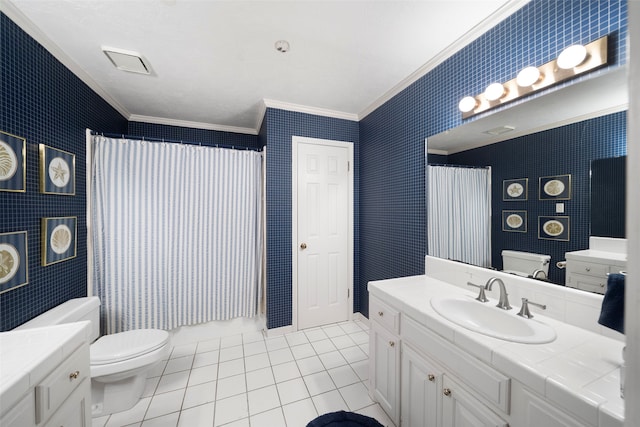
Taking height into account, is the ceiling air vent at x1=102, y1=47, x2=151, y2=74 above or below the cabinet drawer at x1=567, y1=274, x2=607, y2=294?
above

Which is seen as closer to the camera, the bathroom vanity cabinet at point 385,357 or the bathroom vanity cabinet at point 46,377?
the bathroom vanity cabinet at point 46,377

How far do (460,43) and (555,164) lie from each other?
38.7 inches

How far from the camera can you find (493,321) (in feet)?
4.08

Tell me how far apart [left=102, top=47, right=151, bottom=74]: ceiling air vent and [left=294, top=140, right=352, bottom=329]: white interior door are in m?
1.41

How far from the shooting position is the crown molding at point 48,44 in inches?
50.5

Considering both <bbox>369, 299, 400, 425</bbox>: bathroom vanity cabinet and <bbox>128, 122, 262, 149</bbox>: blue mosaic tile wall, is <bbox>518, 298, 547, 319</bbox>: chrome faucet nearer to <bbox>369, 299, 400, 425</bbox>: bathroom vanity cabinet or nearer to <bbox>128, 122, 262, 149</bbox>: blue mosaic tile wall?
<bbox>369, 299, 400, 425</bbox>: bathroom vanity cabinet

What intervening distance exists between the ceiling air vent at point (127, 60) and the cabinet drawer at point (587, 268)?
2861 millimetres

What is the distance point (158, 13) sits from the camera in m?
1.34

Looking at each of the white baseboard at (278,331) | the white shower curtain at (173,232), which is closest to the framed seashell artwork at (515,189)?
the white shower curtain at (173,232)

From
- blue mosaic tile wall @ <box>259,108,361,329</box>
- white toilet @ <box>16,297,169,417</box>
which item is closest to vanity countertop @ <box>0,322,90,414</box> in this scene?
white toilet @ <box>16,297,169,417</box>

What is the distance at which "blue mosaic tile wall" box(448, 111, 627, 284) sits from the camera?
1019 millimetres

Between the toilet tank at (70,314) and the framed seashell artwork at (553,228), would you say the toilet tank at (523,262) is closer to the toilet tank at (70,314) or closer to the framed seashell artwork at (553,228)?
the framed seashell artwork at (553,228)

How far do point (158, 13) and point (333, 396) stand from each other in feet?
8.71

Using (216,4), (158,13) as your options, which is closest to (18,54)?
(158,13)
